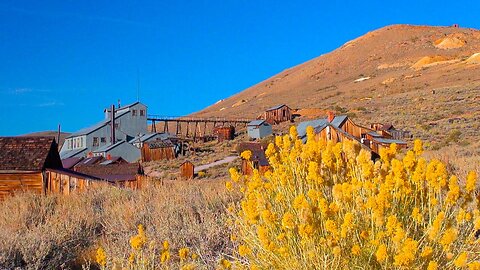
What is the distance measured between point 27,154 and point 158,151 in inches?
1175

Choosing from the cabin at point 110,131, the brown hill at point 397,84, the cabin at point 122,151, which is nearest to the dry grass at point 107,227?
the brown hill at point 397,84

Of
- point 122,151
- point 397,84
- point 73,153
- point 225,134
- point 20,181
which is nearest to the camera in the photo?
point 20,181

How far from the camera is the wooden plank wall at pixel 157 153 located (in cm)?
4569

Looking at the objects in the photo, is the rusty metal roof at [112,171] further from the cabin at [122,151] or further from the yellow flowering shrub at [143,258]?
the cabin at [122,151]

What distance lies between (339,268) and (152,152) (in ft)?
144

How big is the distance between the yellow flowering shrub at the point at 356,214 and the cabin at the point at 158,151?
141 ft

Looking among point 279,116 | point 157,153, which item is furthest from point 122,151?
point 279,116

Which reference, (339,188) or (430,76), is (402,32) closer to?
(430,76)

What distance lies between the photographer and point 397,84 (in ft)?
241

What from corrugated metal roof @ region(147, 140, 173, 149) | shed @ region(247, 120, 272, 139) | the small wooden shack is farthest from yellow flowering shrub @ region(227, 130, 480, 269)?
the small wooden shack

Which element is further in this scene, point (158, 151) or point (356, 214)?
point (158, 151)

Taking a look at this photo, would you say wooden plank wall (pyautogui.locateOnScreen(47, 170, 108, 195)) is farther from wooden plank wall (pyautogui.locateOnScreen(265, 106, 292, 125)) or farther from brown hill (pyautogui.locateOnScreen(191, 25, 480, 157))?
wooden plank wall (pyautogui.locateOnScreen(265, 106, 292, 125))

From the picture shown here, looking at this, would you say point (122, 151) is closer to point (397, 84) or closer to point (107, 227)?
point (107, 227)

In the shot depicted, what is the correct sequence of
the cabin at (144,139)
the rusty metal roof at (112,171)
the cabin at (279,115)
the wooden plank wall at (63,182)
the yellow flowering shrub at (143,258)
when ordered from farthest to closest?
the cabin at (279,115), the cabin at (144,139), the rusty metal roof at (112,171), the wooden plank wall at (63,182), the yellow flowering shrub at (143,258)
